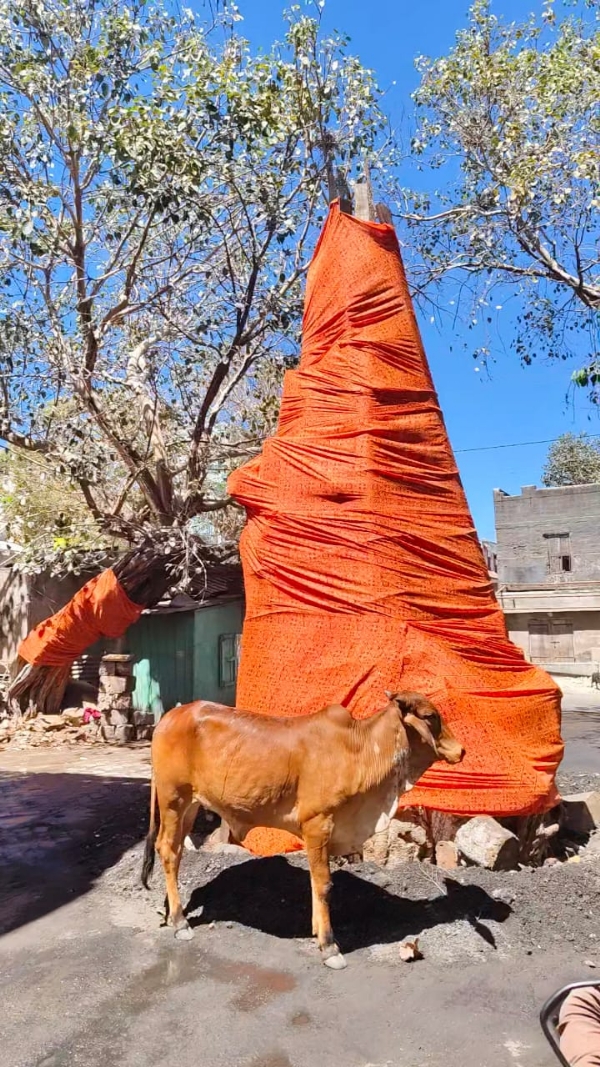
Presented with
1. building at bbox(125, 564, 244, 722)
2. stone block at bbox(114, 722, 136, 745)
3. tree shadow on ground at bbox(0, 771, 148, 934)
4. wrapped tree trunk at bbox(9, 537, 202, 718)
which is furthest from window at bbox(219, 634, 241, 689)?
tree shadow on ground at bbox(0, 771, 148, 934)

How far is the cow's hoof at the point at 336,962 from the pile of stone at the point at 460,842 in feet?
3.51

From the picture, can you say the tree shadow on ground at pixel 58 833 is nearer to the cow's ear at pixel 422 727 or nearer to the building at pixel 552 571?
the cow's ear at pixel 422 727

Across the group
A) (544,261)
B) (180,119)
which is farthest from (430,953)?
(544,261)

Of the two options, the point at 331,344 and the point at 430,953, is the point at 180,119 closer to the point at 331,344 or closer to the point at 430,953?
the point at 331,344

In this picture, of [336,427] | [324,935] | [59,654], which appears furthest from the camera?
[59,654]

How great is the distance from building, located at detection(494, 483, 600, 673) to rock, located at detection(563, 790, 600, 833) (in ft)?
63.1

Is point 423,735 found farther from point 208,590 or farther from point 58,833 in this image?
point 208,590

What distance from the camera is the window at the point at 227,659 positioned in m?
15.6

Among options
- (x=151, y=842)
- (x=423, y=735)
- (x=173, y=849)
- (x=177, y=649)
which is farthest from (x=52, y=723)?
(x=423, y=735)

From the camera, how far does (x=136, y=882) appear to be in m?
5.68

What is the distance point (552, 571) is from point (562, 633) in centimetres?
642

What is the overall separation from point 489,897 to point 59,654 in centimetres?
1012

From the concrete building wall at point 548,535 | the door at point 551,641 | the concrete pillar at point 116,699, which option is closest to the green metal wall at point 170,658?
→ the concrete pillar at point 116,699

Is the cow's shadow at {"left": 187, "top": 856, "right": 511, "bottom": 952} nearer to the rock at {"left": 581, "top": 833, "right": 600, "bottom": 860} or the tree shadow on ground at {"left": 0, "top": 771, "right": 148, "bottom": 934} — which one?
the tree shadow on ground at {"left": 0, "top": 771, "right": 148, "bottom": 934}
